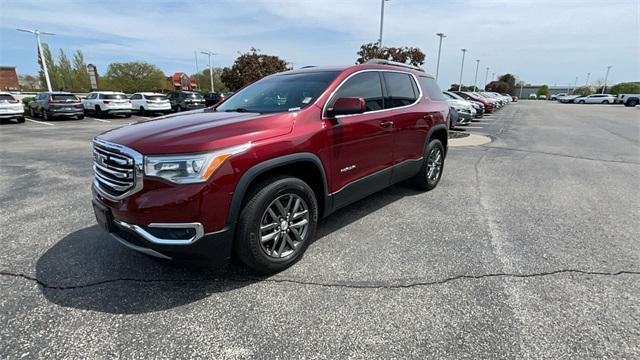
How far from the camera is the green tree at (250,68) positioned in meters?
36.1

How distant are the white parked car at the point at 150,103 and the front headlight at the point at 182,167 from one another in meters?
22.5

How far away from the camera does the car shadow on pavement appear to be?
2.61 metres

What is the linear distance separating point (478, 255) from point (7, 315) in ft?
12.9

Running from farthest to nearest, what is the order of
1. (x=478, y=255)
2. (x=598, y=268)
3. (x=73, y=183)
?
(x=73, y=183) → (x=478, y=255) → (x=598, y=268)

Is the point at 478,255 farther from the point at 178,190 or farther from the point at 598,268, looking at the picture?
the point at 178,190

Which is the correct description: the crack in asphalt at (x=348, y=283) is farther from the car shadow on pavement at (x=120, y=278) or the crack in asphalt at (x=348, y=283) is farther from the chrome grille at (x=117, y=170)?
the chrome grille at (x=117, y=170)

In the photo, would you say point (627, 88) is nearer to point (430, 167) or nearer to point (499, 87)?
point (499, 87)

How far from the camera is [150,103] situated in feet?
72.7

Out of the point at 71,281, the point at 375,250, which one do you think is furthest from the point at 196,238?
the point at 375,250

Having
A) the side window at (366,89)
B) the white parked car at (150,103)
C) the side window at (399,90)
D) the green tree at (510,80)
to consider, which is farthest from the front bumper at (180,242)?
the green tree at (510,80)

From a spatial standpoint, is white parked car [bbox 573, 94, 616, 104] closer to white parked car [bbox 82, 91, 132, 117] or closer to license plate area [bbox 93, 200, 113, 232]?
white parked car [bbox 82, 91, 132, 117]

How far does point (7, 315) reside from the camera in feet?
8.11

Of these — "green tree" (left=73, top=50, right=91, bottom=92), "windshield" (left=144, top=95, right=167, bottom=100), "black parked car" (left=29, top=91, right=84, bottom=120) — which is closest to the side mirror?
"black parked car" (left=29, top=91, right=84, bottom=120)

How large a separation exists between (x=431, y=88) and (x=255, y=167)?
3.73 meters
